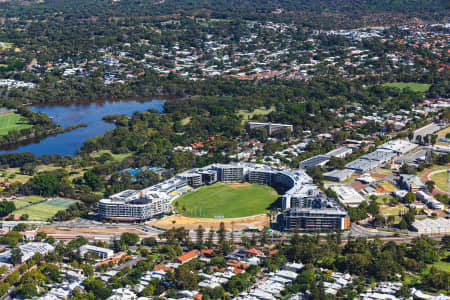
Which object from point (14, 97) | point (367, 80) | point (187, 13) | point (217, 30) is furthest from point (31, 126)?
point (187, 13)

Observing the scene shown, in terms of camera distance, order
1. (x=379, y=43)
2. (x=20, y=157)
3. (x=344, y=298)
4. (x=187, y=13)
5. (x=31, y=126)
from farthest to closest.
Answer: (x=187, y=13), (x=379, y=43), (x=31, y=126), (x=20, y=157), (x=344, y=298)

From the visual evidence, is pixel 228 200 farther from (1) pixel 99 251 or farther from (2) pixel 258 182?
(1) pixel 99 251

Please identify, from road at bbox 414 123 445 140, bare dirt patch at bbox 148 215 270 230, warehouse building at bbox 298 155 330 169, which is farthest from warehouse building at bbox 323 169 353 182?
road at bbox 414 123 445 140

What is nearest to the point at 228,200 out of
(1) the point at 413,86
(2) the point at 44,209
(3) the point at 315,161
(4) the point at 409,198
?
(3) the point at 315,161

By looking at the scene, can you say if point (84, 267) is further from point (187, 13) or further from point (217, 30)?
point (187, 13)

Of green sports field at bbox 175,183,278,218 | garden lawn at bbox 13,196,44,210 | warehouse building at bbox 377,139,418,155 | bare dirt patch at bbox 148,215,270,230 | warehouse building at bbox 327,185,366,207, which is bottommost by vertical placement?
garden lawn at bbox 13,196,44,210

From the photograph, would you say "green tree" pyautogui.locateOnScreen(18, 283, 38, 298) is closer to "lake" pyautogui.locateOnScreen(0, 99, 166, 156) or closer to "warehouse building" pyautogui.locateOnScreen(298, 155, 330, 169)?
"warehouse building" pyautogui.locateOnScreen(298, 155, 330, 169)
